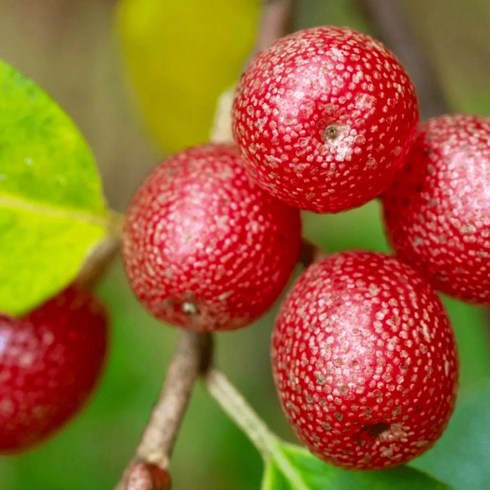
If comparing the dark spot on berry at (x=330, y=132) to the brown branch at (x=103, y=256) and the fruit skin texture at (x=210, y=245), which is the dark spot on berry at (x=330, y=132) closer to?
the fruit skin texture at (x=210, y=245)

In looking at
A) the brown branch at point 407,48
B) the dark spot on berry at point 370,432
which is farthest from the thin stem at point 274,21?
the dark spot on berry at point 370,432

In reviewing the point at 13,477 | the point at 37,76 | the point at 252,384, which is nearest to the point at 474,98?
the point at 252,384

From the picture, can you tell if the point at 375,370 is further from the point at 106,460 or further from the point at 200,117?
the point at 106,460

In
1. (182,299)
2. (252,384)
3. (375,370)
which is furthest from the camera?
(252,384)

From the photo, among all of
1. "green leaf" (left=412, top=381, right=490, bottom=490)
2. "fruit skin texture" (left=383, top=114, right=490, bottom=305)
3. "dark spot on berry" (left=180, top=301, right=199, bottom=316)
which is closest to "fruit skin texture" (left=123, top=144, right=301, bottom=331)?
"dark spot on berry" (left=180, top=301, right=199, bottom=316)

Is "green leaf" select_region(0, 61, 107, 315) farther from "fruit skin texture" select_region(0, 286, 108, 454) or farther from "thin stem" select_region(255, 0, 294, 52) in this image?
"thin stem" select_region(255, 0, 294, 52)

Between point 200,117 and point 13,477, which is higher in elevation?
point 200,117

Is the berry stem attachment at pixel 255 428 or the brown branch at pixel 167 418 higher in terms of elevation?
the brown branch at pixel 167 418
